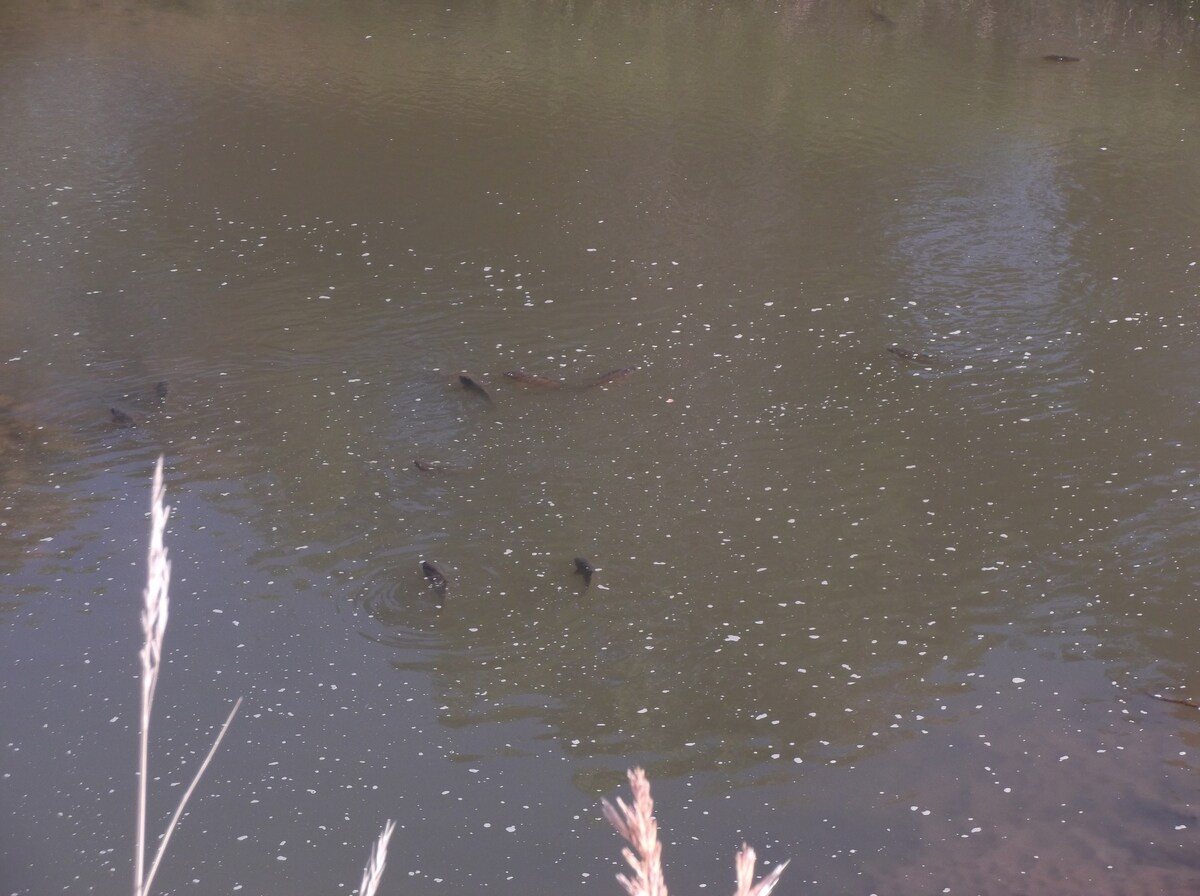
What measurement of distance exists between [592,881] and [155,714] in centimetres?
165

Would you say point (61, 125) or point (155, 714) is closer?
point (155, 714)

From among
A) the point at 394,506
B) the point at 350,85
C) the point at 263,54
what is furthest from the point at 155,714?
the point at 263,54

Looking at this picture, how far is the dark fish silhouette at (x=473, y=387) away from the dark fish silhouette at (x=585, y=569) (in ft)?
5.06

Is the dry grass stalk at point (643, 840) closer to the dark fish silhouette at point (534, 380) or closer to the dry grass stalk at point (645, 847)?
the dry grass stalk at point (645, 847)

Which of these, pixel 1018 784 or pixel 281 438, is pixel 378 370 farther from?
pixel 1018 784

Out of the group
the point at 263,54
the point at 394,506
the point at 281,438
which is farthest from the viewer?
the point at 263,54

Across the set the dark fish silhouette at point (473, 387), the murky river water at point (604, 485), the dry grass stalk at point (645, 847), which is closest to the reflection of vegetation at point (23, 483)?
the murky river water at point (604, 485)

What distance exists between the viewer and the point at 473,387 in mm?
6168

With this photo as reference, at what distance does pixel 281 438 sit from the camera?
19.0 ft

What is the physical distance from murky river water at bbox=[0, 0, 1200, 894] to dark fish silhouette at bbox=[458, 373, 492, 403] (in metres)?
0.07

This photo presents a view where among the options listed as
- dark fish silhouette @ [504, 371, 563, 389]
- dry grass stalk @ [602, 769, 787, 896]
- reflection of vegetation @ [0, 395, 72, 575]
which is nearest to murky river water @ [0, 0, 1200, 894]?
reflection of vegetation @ [0, 395, 72, 575]

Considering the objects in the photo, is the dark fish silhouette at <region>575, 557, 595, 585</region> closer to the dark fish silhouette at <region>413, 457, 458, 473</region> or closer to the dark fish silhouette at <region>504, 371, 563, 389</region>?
the dark fish silhouette at <region>413, 457, 458, 473</region>

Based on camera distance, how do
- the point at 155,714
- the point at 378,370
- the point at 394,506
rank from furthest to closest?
1. the point at 378,370
2. the point at 394,506
3. the point at 155,714

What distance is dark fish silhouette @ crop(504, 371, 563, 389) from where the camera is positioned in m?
6.24
